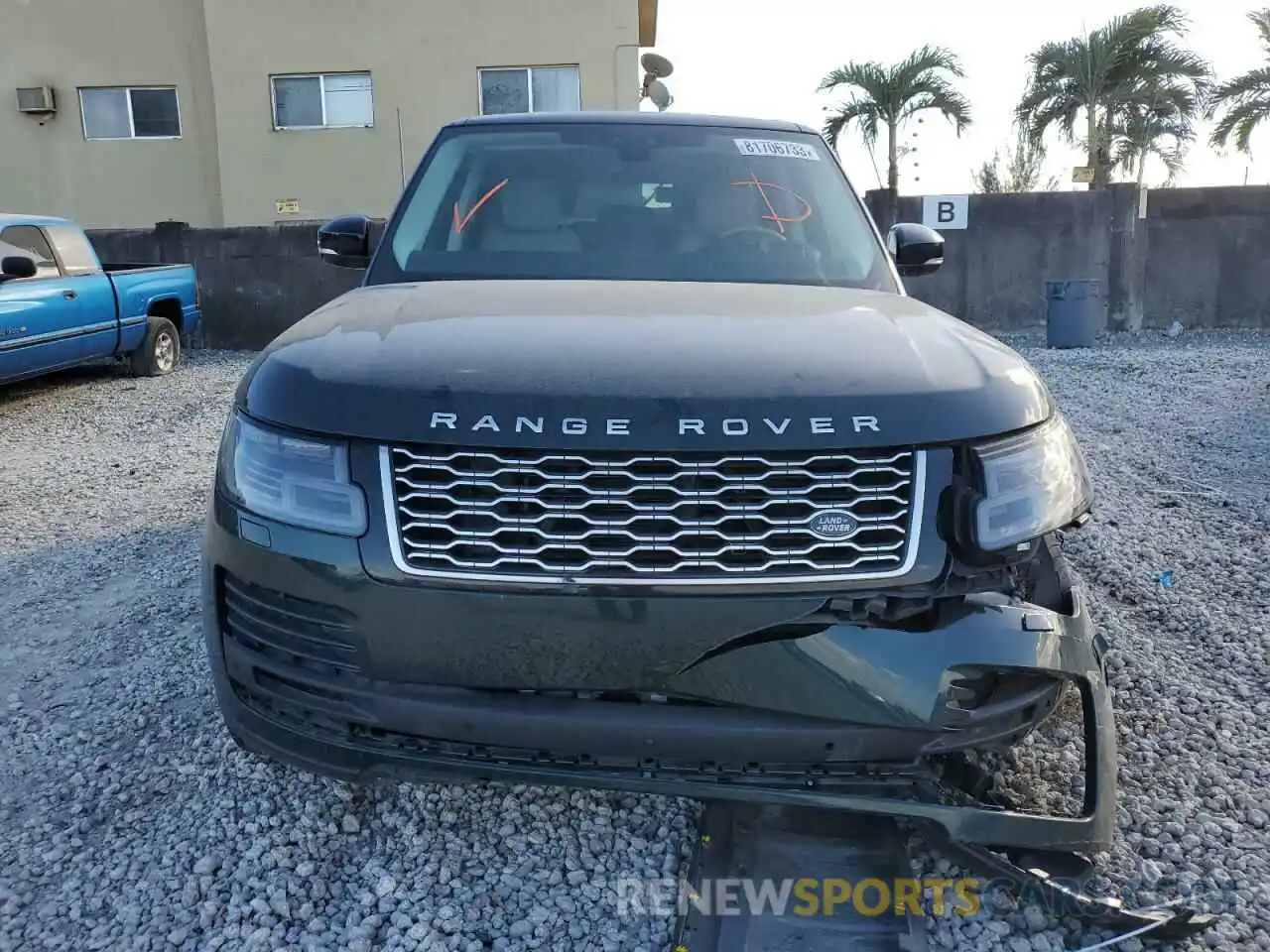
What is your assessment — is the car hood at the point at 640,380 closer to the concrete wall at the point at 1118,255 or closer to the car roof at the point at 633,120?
the car roof at the point at 633,120

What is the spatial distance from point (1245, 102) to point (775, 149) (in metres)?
20.3

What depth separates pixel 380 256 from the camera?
3.25m

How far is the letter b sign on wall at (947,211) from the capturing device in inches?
512

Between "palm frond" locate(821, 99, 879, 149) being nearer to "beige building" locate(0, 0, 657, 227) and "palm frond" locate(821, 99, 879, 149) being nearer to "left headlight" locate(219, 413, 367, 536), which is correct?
"beige building" locate(0, 0, 657, 227)

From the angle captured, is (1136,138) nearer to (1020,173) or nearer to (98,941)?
(1020,173)

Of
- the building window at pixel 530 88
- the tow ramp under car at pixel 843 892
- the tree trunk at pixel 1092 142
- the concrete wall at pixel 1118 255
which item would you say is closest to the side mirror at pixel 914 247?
the tow ramp under car at pixel 843 892

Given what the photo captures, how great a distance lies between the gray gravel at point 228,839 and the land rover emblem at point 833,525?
3.10 feet

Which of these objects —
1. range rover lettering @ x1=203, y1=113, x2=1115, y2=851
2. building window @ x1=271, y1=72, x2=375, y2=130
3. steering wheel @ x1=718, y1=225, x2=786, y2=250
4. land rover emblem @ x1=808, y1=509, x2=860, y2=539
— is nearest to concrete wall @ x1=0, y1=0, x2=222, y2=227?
building window @ x1=271, y1=72, x2=375, y2=130

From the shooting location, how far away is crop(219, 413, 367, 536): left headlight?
6.46 ft

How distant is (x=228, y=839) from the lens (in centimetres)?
245

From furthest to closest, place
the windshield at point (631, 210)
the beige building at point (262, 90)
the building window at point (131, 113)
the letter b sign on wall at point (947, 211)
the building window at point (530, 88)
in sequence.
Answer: the building window at point (131, 113), the building window at point (530, 88), the beige building at point (262, 90), the letter b sign on wall at point (947, 211), the windshield at point (631, 210)

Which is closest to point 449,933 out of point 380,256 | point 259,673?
point 259,673

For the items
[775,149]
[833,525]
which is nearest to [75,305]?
Answer: [775,149]

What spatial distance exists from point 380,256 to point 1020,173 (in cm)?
2651
